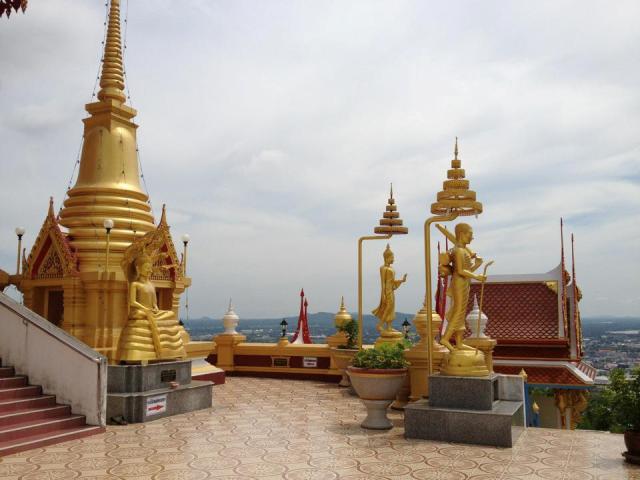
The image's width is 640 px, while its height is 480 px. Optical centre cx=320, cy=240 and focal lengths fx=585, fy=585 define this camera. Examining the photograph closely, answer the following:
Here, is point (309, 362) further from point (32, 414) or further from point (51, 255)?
point (32, 414)

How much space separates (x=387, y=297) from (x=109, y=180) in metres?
7.19

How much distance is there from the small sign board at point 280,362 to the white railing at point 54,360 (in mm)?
7103

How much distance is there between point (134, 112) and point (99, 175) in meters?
1.96

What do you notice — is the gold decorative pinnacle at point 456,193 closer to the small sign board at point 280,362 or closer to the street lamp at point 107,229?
the street lamp at point 107,229

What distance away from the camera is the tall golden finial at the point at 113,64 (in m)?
14.6

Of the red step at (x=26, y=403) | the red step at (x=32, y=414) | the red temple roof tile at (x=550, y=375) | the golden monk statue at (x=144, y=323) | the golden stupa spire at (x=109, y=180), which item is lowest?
the red temple roof tile at (x=550, y=375)

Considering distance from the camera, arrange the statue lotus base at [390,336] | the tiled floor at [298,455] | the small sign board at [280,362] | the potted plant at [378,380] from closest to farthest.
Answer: the tiled floor at [298,455] → the potted plant at [378,380] → the statue lotus base at [390,336] → the small sign board at [280,362]

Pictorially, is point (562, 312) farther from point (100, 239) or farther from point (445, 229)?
point (100, 239)

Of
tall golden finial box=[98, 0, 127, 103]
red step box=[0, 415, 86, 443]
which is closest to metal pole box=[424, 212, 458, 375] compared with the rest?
red step box=[0, 415, 86, 443]

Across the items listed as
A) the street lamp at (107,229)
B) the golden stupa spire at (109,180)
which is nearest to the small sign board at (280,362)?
the golden stupa spire at (109,180)

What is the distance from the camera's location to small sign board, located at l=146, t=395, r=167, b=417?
8914 millimetres

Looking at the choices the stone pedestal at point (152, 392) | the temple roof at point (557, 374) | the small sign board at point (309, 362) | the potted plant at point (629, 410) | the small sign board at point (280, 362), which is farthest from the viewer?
the small sign board at point (280, 362)

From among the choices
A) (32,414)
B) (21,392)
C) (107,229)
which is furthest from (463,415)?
(107,229)

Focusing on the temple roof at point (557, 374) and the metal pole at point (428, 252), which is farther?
the temple roof at point (557, 374)
